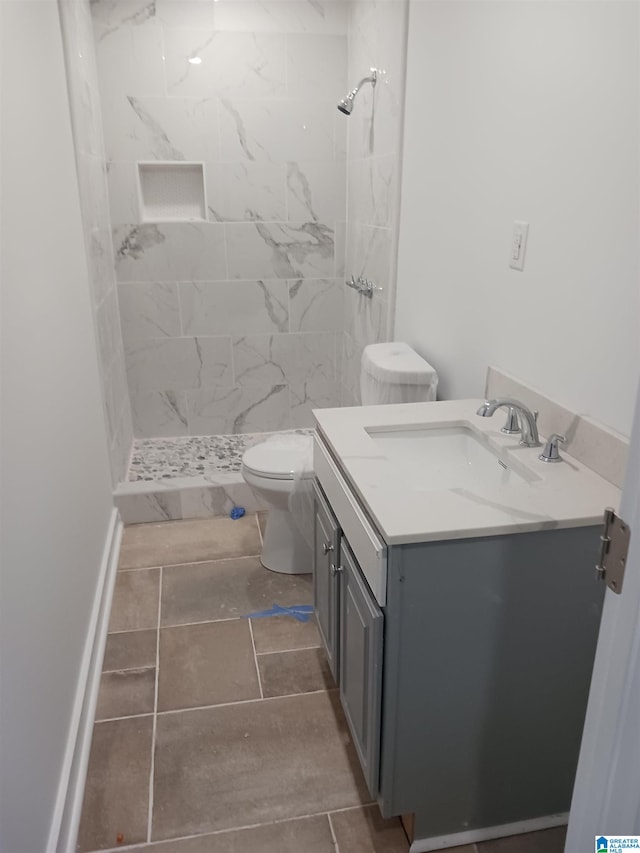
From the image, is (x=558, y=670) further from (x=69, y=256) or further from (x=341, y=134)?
(x=341, y=134)

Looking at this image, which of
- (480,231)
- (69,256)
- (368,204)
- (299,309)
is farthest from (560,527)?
(299,309)

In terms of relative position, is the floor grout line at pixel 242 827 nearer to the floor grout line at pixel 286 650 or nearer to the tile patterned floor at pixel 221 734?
the tile patterned floor at pixel 221 734

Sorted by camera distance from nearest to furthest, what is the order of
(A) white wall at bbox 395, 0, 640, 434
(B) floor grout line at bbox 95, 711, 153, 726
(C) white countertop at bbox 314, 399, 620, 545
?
(C) white countertop at bbox 314, 399, 620, 545
(A) white wall at bbox 395, 0, 640, 434
(B) floor grout line at bbox 95, 711, 153, 726

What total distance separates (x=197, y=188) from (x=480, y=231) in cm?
195

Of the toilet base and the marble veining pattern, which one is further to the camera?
the marble veining pattern

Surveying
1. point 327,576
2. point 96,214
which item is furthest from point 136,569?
point 96,214

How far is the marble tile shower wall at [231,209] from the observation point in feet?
10.5

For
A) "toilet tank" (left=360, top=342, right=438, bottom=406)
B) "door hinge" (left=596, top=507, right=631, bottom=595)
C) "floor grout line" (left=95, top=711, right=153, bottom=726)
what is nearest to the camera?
"door hinge" (left=596, top=507, right=631, bottom=595)

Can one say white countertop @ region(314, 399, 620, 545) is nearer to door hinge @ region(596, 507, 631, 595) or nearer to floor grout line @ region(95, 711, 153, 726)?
door hinge @ region(596, 507, 631, 595)

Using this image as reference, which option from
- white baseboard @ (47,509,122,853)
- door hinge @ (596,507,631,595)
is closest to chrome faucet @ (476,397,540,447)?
door hinge @ (596,507,631,595)

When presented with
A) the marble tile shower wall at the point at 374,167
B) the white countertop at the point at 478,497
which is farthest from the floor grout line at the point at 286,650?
the marble tile shower wall at the point at 374,167

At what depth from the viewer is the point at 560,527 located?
133 cm

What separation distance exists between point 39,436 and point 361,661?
3.13ft

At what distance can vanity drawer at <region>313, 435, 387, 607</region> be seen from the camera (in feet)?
4.38
